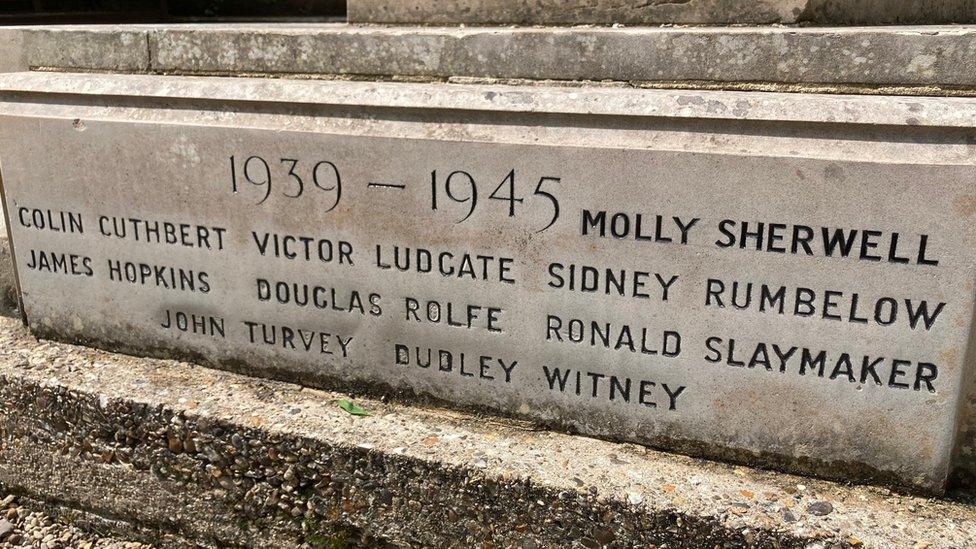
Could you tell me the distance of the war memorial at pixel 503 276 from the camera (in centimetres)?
213

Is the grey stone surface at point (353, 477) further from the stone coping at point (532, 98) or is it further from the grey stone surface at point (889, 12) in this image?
the grey stone surface at point (889, 12)

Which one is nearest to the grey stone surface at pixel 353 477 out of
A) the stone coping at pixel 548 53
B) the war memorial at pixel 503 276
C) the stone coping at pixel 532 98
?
the war memorial at pixel 503 276

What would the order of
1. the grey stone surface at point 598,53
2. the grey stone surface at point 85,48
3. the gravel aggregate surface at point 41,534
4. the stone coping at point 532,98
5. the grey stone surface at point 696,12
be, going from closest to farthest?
the stone coping at point 532,98
the grey stone surface at point 598,53
the grey stone surface at point 696,12
the gravel aggregate surface at point 41,534
the grey stone surface at point 85,48

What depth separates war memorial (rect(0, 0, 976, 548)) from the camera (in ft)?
6.98

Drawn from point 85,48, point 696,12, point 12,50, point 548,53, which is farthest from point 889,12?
point 12,50

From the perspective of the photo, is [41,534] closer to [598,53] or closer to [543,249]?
[543,249]

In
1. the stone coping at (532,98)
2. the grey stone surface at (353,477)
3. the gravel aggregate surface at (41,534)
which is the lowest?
the gravel aggregate surface at (41,534)

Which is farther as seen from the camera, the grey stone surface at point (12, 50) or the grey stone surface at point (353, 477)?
the grey stone surface at point (12, 50)

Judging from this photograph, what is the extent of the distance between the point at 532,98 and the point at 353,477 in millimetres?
1247

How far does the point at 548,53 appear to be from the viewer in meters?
2.50

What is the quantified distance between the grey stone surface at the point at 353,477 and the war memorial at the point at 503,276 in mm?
10

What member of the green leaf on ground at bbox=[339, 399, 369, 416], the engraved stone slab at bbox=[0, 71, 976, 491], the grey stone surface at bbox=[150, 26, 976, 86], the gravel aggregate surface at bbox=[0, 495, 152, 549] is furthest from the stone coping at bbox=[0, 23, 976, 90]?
the gravel aggregate surface at bbox=[0, 495, 152, 549]

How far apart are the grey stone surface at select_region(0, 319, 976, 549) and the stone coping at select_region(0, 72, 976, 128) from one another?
3.21ft

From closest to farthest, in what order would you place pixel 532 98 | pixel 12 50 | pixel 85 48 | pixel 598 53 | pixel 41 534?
pixel 532 98
pixel 598 53
pixel 41 534
pixel 85 48
pixel 12 50
